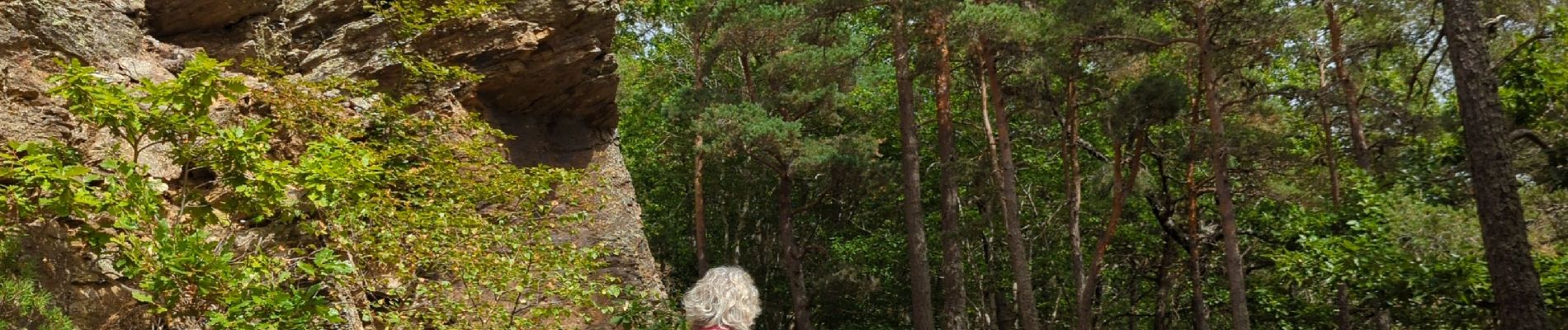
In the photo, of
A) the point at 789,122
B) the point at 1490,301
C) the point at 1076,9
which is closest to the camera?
the point at 1490,301

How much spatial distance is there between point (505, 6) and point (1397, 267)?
9.27m

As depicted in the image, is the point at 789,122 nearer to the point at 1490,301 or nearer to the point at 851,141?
the point at 851,141

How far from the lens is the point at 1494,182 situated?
9.98m

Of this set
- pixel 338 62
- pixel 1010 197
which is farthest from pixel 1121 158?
pixel 338 62

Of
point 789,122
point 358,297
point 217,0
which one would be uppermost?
point 789,122

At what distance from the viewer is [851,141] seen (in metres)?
23.1

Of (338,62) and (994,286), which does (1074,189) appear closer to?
(994,286)

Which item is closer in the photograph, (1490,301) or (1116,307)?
(1490,301)

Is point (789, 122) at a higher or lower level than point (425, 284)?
higher

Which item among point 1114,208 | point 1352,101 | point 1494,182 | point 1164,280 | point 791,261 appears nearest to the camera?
point 1494,182

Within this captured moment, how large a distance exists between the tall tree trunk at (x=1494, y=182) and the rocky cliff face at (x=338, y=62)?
6998mm

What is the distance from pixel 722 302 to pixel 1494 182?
27.7 ft

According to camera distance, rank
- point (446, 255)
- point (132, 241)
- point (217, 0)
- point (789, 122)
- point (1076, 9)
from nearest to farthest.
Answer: point (132, 241) → point (446, 255) → point (217, 0) → point (1076, 9) → point (789, 122)

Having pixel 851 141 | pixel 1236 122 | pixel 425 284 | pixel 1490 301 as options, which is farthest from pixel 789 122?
pixel 425 284
